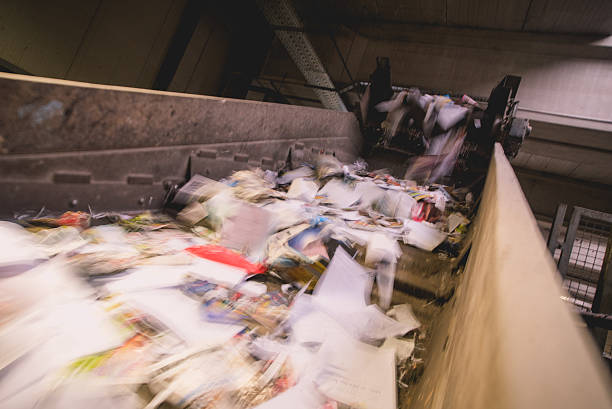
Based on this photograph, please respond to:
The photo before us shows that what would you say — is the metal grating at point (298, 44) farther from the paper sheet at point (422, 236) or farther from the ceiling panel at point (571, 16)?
the paper sheet at point (422, 236)

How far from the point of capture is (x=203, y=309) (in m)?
0.89

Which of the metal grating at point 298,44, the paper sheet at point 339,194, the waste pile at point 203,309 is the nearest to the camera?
the waste pile at point 203,309

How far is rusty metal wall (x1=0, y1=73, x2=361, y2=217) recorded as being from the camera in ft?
3.36

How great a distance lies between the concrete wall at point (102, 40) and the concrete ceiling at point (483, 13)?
2.67 m

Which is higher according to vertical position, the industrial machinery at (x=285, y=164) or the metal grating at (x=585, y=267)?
the metal grating at (x=585, y=267)

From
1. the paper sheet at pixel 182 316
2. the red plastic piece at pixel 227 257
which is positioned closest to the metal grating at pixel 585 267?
the red plastic piece at pixel 227 257

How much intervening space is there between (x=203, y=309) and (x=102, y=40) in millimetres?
5830

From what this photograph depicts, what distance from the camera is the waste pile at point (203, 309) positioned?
64 centimetres

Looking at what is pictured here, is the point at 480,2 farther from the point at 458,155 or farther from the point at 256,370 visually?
the point at 256,370

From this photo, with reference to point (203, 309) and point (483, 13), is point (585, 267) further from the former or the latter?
point (203, 309)

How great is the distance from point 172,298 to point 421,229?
4.15 ft

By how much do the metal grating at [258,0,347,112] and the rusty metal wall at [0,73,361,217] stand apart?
185 inches

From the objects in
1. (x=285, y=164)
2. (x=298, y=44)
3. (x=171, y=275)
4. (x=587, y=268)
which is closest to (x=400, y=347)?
(x=171, y=275)

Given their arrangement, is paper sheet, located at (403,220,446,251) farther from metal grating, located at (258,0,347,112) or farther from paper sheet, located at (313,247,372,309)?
metal grating, located at (258,0,347,112)
